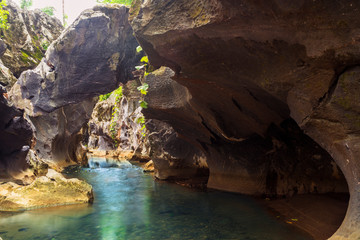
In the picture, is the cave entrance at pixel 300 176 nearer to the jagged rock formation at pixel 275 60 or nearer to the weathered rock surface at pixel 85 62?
the jagged rock formation at pixel 275 60

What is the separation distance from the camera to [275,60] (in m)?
4.05

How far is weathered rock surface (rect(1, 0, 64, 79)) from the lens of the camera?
58.7 feet

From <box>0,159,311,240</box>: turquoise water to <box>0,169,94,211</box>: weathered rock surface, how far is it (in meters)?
0.43

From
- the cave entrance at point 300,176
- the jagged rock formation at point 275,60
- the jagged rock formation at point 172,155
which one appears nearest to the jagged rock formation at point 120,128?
the jagged rock formation at point 172,155

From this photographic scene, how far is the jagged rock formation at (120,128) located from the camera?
72.5 feet

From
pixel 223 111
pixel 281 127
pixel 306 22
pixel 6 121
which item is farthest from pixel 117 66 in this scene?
pixel 306 22

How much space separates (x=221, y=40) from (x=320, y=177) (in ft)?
15.7

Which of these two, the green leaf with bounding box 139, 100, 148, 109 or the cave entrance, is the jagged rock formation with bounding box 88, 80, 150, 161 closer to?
the green leaf with bounding box 139, 100, 148, 109

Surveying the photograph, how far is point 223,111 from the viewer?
7.05 meters

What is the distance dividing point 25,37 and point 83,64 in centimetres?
1033

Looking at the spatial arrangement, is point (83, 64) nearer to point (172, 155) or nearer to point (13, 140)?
point (13, 140)

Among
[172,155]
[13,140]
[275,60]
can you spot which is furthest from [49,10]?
[275,60]

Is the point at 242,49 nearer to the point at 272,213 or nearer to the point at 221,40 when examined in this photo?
the point at 221,40

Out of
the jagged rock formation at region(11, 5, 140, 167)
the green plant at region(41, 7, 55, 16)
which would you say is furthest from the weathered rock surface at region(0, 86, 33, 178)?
the green plant at region(41, 7, 55, 16)
